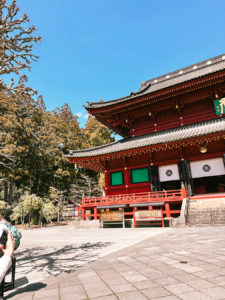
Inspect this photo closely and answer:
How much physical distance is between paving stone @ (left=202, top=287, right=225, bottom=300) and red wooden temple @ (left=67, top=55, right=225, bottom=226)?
30.5 feet

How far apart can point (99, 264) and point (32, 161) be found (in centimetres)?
2503

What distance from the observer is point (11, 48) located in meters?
5.11

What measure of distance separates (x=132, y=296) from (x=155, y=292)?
334mm

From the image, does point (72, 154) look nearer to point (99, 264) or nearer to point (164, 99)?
point (164, 99)

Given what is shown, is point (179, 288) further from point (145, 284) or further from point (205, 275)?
point (205, 275)

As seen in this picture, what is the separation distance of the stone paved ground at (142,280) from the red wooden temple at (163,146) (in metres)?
8.03

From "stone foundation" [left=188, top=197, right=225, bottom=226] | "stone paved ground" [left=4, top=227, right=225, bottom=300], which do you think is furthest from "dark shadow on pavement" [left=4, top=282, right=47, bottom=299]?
"stone foundation" [left=188, top=197, right=225, bottom=226]

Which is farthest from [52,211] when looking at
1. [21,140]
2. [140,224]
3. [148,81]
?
[148,81]

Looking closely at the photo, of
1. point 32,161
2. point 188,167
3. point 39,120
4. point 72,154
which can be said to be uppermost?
point 39,120

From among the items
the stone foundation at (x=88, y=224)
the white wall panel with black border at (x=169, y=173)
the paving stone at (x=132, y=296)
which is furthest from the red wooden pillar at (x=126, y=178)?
the paving stone at (x=132, y=296)

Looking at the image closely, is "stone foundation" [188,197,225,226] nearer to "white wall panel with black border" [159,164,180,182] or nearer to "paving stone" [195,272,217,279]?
"white wall panel with black border" [159,164,180,182]

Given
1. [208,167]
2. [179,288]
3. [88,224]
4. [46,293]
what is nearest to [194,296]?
[179,288]

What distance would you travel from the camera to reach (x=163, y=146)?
12586 millimetres

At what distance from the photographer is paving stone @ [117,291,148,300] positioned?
2.48 metres
